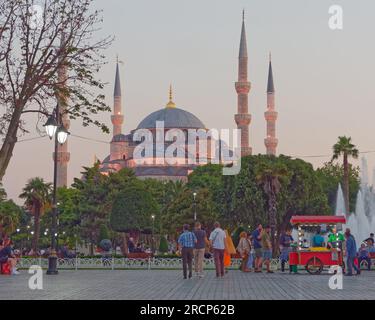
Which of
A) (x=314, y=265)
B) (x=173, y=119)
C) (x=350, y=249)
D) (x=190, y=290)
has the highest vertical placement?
(x=173, y=119)

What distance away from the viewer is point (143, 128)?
153 metres

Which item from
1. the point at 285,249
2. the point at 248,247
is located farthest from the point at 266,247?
the point at 285,249

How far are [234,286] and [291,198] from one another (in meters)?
43.6

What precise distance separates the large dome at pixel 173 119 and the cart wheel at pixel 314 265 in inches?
4995

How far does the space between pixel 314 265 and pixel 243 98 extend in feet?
267

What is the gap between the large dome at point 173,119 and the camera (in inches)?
6004

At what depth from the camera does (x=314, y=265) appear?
24578 mm

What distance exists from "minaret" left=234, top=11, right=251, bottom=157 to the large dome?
45071 mm

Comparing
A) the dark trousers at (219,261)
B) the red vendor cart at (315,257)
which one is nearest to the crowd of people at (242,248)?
the dark trousers at (219,261)

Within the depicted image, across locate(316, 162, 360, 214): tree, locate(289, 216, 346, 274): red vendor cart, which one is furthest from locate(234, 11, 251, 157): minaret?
locate(289, 216, 346, 274): red vendor cart

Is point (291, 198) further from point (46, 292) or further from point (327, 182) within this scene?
point (46, 292)

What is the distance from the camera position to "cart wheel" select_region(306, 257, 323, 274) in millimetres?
24422

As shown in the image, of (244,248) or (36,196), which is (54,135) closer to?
(244,248)

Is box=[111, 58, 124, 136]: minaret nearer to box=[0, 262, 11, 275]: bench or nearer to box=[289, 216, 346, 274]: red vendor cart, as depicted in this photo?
box=[289, 216, 346, 274]: red vendor cart
